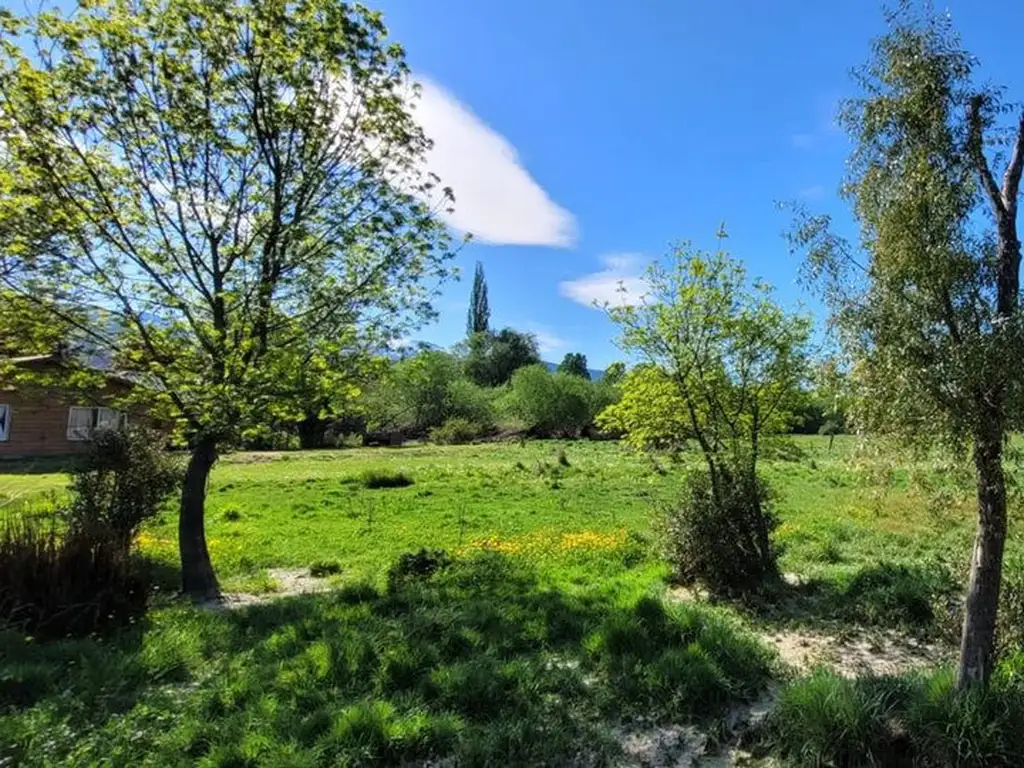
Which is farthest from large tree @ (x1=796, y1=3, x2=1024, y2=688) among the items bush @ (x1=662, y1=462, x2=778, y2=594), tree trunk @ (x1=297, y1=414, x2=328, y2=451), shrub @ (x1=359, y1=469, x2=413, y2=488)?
tree trunk @ (x1=297, y1=414, x2=328, y2=451)

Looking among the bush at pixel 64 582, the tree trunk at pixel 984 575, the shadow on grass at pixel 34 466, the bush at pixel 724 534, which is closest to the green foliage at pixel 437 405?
the shadow on grass at pixel 34 466

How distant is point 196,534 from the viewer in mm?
9625

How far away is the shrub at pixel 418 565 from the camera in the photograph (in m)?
9.74

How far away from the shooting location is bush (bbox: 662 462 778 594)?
8.76m

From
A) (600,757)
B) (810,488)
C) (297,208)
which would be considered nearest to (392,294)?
(297,208)

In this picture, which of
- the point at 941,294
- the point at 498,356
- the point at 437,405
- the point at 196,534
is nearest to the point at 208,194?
the point at 196,534

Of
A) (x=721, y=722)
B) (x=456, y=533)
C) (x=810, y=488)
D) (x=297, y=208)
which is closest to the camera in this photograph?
(x=721, y=722)

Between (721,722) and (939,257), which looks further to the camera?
(721,722)

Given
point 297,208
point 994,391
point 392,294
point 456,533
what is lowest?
point 456,533

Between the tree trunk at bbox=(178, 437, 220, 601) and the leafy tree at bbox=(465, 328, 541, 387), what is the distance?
2980 inches

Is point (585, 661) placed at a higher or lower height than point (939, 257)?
lower

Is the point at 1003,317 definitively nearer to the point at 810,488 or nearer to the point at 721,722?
the point at 721,722

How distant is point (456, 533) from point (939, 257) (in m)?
11.8

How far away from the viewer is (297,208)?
9.72 m
